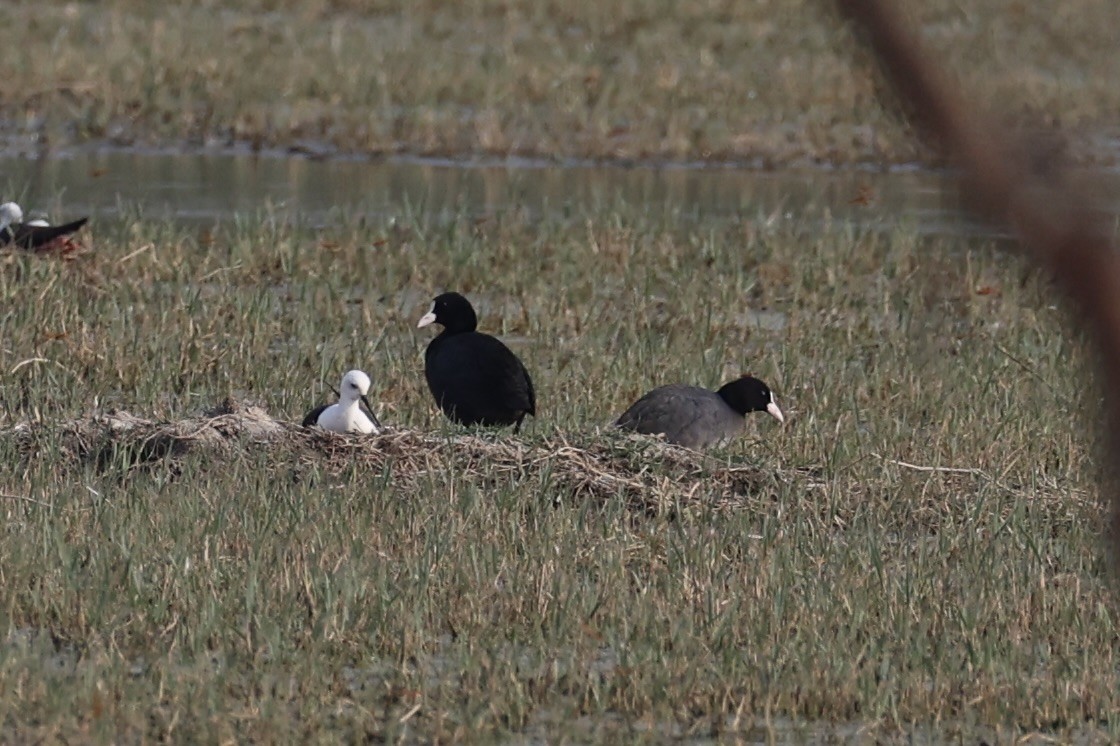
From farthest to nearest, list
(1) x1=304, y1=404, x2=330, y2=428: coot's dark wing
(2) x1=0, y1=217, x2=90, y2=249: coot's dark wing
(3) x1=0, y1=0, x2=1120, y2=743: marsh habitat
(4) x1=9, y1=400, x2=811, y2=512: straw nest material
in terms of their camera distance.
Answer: (2) x1=0, y1=217, x2=90, y2=249: coot's dark wing → (1) x1=304, y1=404, x2=330, y2=428: coot's dark wing → (4) x1=9, y1=400, x2=811, y2=512: straw nest material → (3) x1=0, y1=0, x2=1120, y2=743: marsh habitat

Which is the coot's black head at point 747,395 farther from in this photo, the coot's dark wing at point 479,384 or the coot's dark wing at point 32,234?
the coot's dark wing at point 32,234

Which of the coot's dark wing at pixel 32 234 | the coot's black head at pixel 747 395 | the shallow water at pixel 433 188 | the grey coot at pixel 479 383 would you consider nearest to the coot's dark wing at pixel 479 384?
the grey coot at pixel 479 383

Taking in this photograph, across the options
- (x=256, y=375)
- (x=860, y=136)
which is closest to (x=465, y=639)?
(x=256, y=375)

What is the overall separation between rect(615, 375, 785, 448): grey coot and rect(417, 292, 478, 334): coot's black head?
1.06 meters

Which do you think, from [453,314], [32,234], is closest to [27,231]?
[32,234]

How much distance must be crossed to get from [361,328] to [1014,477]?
4.30 meters

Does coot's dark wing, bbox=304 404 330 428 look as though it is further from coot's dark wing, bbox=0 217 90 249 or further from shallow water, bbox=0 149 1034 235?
shallow water, bbox=0 149 1034 235

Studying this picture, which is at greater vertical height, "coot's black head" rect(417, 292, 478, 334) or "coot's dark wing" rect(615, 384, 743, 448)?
"coot's black head" rect(417, 292, 478, 334)

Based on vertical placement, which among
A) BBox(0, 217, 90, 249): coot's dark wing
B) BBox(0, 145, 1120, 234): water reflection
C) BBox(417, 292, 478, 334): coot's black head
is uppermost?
BBox(417, 292, 478, 334): coot's black head

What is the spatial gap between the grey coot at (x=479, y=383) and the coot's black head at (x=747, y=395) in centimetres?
87

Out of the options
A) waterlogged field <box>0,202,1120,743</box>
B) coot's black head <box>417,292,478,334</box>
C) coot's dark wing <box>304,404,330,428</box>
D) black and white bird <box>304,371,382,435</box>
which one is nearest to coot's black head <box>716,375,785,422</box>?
waterlogged field <box>0,202,1120,743</box>

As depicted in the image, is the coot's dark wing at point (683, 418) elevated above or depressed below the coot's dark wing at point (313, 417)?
above

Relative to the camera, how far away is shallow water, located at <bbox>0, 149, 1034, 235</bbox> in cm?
1623

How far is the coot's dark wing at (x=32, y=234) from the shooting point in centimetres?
1173
